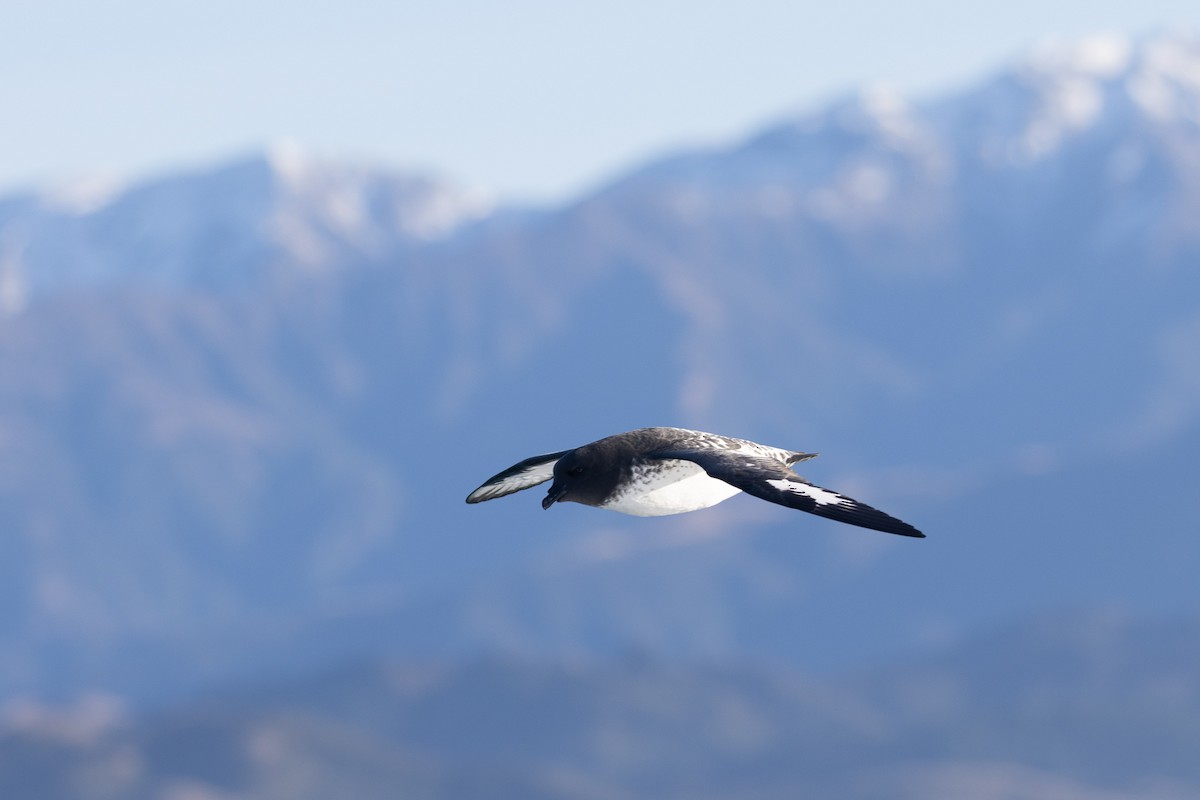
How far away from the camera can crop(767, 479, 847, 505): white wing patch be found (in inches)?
766

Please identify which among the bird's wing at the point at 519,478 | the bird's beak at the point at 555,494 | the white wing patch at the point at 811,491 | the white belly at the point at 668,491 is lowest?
the white wing patch at the point at 811,491

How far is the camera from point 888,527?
18078 millimetres

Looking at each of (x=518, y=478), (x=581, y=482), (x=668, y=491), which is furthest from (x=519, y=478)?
(x=668, y=491)

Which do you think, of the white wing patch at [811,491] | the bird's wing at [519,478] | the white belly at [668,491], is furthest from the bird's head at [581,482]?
the white wing patch at [811,491]

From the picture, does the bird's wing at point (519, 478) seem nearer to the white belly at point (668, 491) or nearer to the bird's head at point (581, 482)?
the bird's head at point (581, 482)

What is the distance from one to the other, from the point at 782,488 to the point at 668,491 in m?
1.40

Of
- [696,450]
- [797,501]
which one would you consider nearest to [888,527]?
[797,501]

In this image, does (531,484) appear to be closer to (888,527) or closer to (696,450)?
(696,450)

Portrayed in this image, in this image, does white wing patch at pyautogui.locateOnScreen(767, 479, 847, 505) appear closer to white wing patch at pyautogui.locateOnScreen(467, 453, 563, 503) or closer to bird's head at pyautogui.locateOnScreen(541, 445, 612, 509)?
bird's head at pyautogui.locateOnScreen(541, 445, 612, 509)

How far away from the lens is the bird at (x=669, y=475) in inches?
794

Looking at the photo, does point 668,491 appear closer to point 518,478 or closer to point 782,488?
point 782,488

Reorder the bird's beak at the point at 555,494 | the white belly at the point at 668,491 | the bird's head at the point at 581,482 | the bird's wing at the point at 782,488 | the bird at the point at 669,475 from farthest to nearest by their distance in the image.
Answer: the bird's beak at the point at 555,494 < the bird's head at the point at 581,482 < the white belly at the point at 668,491 < the bird at the point at 669,475 < the bird's wing at the point at 782,488

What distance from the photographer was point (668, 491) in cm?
2095

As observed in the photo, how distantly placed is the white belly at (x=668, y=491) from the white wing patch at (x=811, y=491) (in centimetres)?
76
